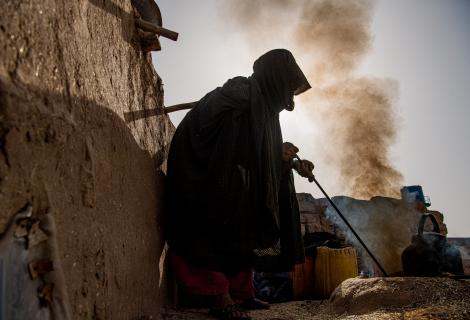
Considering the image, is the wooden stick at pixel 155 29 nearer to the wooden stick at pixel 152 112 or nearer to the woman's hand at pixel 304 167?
the wooden stick at pixel 152 112

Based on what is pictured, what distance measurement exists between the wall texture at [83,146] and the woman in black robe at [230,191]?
0.33 meters

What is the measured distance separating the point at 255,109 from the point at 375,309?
1.77 metres

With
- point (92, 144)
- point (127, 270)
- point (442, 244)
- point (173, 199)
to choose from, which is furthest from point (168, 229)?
point (442, 244)

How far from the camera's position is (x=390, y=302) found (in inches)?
110

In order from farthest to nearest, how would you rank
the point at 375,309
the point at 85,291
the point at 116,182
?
1. the point at 375,309
2. the point at 116,182
3. the point at 85,291

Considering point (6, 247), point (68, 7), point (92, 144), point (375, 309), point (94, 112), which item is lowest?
point (375, 309)

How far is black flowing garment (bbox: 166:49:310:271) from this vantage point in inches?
110

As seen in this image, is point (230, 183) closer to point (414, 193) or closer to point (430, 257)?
point (430, 257)

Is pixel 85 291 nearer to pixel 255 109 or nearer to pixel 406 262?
pixel 255 109

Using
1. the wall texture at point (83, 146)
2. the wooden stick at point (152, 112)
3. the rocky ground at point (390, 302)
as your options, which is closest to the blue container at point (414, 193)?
the rocky ground at point (390, 302)

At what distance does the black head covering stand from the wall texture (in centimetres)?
126

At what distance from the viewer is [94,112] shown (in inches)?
68.0

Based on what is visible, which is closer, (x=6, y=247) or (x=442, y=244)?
(x=6, y=247)

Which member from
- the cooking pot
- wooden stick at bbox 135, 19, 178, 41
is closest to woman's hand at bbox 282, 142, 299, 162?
wooden stick at bbox 135, 19, 178, 41
